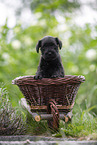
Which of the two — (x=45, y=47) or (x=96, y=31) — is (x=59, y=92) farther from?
(x=96, y=31)

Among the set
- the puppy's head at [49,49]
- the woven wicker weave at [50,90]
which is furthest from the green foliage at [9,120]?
the puppy's head at [49,49]

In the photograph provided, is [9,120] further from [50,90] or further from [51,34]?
[51,34]

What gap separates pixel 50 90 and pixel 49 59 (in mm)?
254

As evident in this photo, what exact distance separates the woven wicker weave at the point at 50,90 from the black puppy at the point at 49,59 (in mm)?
77

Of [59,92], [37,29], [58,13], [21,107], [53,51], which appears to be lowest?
[21,107]

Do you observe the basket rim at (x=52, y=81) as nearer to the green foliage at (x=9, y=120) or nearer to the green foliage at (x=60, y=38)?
the green foliage at (x=9, y=120)

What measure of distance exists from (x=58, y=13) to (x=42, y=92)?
3.03m

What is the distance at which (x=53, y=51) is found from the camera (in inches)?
68.4

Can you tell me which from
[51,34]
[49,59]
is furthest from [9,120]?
[51,34]

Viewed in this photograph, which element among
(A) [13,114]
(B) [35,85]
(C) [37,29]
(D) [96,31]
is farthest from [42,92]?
(C) [37,29]

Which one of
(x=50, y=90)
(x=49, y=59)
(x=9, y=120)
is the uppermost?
(x=49, y=59)

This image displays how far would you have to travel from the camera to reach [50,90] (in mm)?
1665

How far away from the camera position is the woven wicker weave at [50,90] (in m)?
1.63

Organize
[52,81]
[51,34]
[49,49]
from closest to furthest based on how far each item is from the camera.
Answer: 1. [52,81]
2. [49,49]
3. [51,34]
